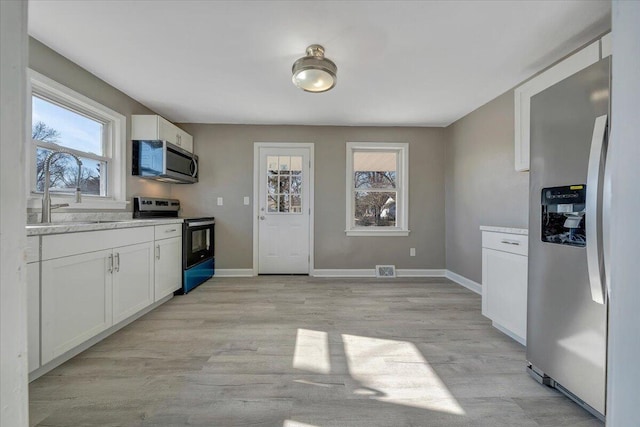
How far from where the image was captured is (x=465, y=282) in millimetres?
3734

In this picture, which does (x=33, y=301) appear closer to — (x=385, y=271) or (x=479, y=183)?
(x=385, y=271)

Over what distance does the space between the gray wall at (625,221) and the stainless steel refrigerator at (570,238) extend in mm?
1041

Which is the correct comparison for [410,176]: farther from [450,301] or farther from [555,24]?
[555,24]

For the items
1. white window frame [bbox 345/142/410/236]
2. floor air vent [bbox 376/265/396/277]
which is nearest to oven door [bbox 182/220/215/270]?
white window frame [bbox 345/142/410/236]

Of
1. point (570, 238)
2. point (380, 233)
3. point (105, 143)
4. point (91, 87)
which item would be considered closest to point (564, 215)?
point (570, 238)

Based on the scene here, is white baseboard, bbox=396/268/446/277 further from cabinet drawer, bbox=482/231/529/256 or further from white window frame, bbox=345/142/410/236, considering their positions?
cabinet drawer, bbox=482/231/529/256

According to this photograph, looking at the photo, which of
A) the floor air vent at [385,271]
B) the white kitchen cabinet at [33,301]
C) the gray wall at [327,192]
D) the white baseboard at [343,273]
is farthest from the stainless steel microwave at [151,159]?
the floor air vent at [385,271]

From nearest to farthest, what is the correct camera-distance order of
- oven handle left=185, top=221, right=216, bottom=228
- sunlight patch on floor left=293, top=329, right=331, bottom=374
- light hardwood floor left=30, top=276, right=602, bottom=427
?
light hardwood floor left=30, top=276, right=602, bottom=427 < sunlight patch on floor left=293, top=329, right=331, bottom=374 < oven handle left=185, top=221, right=216, bottom=228

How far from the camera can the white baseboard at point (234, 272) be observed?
4176mm

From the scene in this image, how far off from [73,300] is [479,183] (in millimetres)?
3979

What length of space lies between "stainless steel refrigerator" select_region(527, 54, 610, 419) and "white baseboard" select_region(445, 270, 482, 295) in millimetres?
1829

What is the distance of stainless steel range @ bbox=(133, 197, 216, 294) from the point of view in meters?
3.32

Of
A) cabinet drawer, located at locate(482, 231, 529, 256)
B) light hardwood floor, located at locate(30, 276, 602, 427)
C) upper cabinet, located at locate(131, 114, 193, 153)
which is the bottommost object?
light hardwood floor, located at locate(30, 276, 602, 427)

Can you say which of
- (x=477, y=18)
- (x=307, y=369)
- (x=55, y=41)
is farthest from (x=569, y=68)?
(x=55, y=41)
